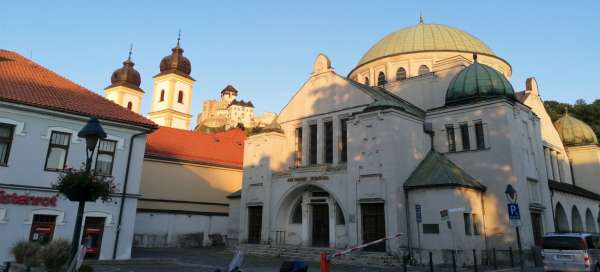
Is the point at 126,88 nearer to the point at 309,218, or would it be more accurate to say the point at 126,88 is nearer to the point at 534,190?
the point at 309,218

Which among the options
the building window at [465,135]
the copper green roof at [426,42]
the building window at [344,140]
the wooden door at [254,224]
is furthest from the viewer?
the copper green roof at [426,42]

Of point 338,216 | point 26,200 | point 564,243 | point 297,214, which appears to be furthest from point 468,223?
point 26,200

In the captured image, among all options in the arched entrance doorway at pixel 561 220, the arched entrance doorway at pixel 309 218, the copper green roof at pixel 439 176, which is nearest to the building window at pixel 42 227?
the arched entrance doorway at pixel 309 218

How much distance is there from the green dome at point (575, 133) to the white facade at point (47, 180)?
33.7 m

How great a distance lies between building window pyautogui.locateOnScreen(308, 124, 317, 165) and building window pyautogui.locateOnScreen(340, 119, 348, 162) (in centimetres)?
217

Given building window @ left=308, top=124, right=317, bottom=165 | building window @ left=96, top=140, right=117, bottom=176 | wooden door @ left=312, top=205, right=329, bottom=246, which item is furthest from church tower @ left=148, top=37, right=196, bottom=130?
building window @ left=96, top=140, right=117, bottom=176

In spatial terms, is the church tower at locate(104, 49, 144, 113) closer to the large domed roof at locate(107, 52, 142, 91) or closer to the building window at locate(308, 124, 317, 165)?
the large domed roof at locate(107, 52, 142, 91)

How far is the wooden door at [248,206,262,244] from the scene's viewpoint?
28469 millimetres

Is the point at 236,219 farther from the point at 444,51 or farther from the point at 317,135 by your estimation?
the point at 444,51

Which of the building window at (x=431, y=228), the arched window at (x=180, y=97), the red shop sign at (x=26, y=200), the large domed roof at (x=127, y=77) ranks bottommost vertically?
the building window at (x=431, y=228)

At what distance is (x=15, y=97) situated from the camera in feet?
59.3

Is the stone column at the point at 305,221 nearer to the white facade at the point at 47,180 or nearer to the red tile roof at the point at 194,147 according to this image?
the white facade at the point at 47,180

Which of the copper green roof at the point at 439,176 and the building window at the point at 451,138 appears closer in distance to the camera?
the copper green roof at the point at 439,176

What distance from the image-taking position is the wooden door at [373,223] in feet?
73.2
